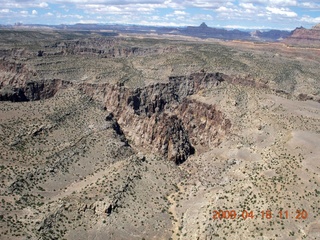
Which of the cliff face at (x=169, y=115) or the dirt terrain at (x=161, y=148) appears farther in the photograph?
the cliff face at (x=169, y=115)

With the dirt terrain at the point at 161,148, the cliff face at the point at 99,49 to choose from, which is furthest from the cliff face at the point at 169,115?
the cliff face at the point at 99,49

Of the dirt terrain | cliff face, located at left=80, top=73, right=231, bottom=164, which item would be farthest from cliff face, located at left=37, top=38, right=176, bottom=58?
cliff face, located at left=80, top=73, right=231, bottom=164

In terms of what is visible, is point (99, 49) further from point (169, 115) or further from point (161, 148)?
point (161, 148)

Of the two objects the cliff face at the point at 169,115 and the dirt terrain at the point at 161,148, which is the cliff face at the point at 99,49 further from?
the cliff face at the point at 169,115

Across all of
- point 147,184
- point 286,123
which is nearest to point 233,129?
point 286,123

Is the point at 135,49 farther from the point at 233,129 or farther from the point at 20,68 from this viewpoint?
the point at 233,129

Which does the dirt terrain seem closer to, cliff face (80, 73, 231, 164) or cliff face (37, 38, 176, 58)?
cliff face (80, 73, 231, 164)
